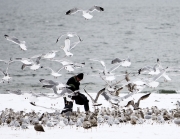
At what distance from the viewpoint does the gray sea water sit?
28.9m

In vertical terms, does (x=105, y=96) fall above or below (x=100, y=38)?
below

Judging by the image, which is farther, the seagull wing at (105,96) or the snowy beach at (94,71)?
the seagull wing at (105,96)

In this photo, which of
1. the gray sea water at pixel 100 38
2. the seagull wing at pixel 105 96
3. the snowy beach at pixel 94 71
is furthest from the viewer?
the gray sea water at pixel 100 38

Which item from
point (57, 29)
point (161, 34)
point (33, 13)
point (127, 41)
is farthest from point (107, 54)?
point (33, 13)

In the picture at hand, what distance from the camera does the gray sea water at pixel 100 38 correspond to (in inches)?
1137

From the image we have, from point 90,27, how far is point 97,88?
34901 millimetres

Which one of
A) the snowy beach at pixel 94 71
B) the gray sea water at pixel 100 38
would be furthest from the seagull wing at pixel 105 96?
the gray sea water at pixel 100 38

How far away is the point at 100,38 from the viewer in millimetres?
50406

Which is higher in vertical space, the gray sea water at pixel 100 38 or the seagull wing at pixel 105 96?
the gray sea water at pixel 100 38

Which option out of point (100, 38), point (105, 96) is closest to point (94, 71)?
point (105, 96)

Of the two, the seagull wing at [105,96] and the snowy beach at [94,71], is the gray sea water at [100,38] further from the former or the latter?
the seagull wing at [105,96]

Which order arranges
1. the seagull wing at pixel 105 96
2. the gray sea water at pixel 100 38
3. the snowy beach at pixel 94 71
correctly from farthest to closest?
the gray sea water at pixel 100 38 < the seagull wing at pixel 105 96 < the snowy beach at pixel 94 71

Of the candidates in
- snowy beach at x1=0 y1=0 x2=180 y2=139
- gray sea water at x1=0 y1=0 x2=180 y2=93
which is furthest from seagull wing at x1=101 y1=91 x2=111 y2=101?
gray sea water at x1=0 y1=0 x2=180 y2=93

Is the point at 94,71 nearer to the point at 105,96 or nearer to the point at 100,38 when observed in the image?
the point at 105,96
